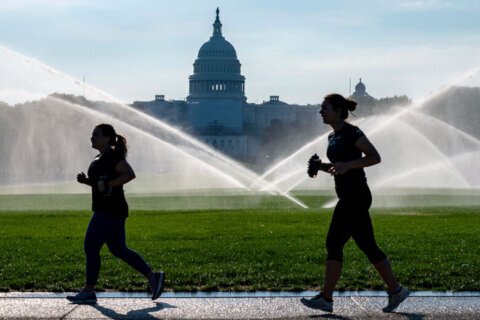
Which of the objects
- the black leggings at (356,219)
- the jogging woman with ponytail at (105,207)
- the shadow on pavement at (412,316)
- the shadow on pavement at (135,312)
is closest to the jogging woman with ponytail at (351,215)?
the black leggings at (356,219)

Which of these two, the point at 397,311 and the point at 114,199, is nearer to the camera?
the point at 397,311

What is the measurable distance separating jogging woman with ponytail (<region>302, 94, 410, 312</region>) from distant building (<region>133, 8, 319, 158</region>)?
167m

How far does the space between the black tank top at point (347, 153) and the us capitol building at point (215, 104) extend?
549ft

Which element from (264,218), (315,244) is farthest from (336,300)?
(264,218)

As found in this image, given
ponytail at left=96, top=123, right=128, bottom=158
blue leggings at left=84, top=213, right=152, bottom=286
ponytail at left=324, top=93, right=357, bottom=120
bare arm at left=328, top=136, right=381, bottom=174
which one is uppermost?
ponytail at left=324, top=93, right=357, bottom=120

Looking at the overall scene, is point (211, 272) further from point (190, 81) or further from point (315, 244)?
point (190, 81)

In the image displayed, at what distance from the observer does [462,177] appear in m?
55.5

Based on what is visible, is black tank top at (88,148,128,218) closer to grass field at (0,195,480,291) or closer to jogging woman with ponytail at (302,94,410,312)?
grass field at (0,195,480,291)

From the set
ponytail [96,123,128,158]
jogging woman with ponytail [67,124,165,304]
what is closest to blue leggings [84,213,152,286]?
jogging woman with ponytail [67,124,165,304]

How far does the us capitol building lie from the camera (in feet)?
588

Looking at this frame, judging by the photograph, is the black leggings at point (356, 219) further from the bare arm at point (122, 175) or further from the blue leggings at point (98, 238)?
the blue leggings at point (98, 238)

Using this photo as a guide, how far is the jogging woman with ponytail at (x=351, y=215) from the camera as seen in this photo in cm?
825

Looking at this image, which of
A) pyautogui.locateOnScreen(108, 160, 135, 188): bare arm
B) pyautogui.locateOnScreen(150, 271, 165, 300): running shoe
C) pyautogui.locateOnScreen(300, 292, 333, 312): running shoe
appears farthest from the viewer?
pyautogui.locateOnScreen(150, 271, 165, 300): running shoe

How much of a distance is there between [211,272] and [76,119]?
61.0 m
